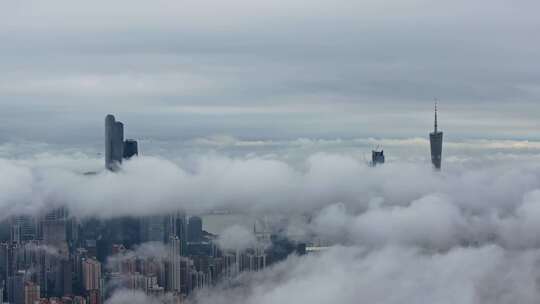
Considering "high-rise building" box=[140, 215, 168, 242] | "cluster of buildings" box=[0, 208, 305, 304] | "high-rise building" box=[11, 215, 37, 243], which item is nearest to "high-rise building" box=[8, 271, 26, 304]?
"cluster of buildings" box=[0, 208, 305, 304]

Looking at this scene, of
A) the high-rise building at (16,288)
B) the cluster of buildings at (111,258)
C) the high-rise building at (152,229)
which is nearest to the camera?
the high-rise building at (16,288)

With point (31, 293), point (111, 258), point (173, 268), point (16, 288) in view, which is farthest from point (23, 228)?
point (173, 268)

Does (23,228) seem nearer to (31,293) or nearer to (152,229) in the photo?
(152,229)

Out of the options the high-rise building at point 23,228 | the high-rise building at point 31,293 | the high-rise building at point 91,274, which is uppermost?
the high-rise building at point 23,228

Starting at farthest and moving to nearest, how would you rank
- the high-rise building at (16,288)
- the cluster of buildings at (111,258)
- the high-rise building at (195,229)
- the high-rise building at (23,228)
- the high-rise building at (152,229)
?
the high-rise building at (23,228), the high-rise building at (195,229), the high-rise building at (152,229), the cluster of buildings at (111,258), the high-rise building at (16,288)

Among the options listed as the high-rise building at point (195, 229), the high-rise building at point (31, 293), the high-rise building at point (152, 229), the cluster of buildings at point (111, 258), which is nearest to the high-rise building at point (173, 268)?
the cluster of buildings at point (111, 258)

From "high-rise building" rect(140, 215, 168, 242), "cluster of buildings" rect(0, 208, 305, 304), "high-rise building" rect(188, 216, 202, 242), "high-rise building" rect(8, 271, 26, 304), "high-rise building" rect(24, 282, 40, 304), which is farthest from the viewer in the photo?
"high-rise building" rect(188, 216, 202, 242)

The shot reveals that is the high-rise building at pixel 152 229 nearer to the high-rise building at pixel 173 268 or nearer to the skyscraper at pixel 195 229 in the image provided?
the high-rise building at pixel 173 268

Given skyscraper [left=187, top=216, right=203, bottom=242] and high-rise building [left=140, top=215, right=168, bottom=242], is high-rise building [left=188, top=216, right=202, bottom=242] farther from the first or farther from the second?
high-rise building [left=140, top=215, right=168, bottom=242]

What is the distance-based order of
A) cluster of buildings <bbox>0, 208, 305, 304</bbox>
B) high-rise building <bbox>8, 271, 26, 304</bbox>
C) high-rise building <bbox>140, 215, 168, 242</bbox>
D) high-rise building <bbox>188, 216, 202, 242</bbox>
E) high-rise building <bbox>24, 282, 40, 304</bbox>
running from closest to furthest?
high-rise building <bbox>24, 282, 40, 304</bbox> < high-rise building <bbox>8, 271, 26, 304</bbox> < cluster of buildings <bbox>0, 208, 305, 304</bbox> < high-rise building <bbox>140, 215, 168, 242</bbox> < high-rise building <bbox>188, 216, 202, 242</bbox>
